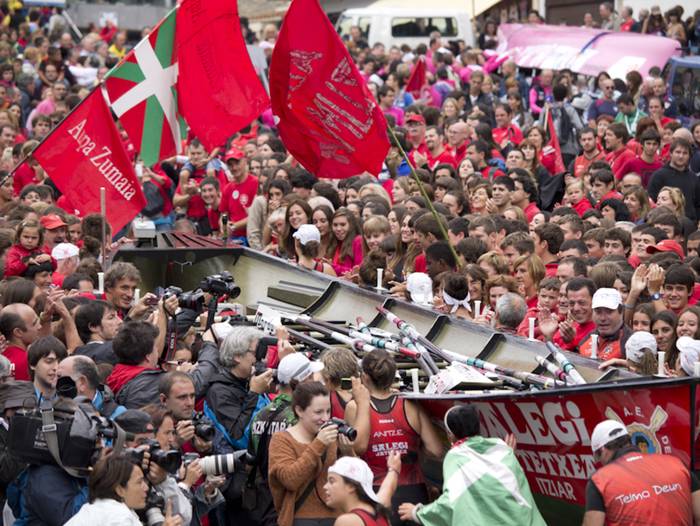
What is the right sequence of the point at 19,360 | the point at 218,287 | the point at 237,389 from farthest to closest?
the point at 218,287
the point at 19,360
the point at 237,389

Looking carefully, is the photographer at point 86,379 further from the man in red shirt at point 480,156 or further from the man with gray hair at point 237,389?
the man in red shirt at point 480,156

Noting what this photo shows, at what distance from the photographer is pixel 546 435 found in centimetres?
901

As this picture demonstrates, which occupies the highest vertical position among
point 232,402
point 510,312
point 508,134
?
point 232,402

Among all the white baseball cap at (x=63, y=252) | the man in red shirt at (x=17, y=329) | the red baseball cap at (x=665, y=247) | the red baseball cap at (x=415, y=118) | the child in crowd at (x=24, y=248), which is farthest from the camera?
the red baseball cap at (x=415, y=118)

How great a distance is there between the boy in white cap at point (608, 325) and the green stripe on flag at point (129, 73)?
584cm

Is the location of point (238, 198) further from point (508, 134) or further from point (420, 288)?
point (420, 288)

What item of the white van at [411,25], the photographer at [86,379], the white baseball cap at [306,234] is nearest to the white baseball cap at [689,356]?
the photographer at [86,379]

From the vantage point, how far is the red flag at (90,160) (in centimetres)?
1424

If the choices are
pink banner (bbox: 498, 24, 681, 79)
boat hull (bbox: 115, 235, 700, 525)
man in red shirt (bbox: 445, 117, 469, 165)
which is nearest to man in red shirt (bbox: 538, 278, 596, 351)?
boat hull (bbox: 115, 235, 700, 525)

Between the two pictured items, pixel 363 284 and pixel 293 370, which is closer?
pixel 293 370

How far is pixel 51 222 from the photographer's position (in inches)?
573

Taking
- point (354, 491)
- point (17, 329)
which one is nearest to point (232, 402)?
point (17, 329)

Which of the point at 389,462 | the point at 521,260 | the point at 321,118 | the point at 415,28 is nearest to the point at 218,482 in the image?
the point at 389,462

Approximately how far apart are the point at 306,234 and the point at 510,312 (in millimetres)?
3407
